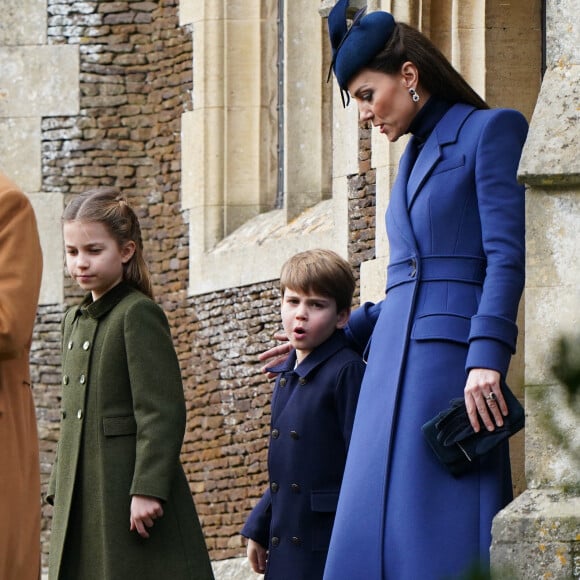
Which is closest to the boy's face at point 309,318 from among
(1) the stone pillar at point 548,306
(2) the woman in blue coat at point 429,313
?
(2) the woman in blue coat at point 429,313

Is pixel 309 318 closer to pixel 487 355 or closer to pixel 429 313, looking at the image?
pixel 429 313

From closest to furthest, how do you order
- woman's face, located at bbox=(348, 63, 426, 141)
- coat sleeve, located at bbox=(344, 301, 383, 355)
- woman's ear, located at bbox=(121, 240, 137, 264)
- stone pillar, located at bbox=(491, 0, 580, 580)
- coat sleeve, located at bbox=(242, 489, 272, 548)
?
stone pillar, located at bbox=(491, 0, 580, 580) → woman's face, located at bbox=(348, 63, 426, 141) → coat sleeve, located at bbox=(344, 301, 383, 355) → woman's ear, located at bbox=(121, 240, 137, 264) → coat sleeve, located at bbox=(242, 489, 272, 548)

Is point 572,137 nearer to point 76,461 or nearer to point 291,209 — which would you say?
point 76,461

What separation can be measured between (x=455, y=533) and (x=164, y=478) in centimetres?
105

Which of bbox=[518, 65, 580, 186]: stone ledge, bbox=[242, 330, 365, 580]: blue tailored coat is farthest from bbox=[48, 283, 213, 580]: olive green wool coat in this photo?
bbox=[518, 65, 580, 186]: stone ledge

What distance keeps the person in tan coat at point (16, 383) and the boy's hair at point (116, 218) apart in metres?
0.46

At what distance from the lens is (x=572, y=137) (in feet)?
15.5

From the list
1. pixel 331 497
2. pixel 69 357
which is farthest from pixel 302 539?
pixel 69 357

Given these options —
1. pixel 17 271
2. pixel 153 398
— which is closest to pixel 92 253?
pixel 153 398

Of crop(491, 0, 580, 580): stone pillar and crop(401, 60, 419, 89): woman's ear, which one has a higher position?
crop(401, 60, 419, 89): woman's ear

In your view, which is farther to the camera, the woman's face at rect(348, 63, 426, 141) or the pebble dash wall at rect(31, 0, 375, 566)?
the pebble dash wall at rect(31, 0, 375, 566)

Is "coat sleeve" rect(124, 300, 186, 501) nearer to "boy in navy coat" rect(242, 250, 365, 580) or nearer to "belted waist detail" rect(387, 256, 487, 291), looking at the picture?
"boy in navy coat" rect(242, 250, 365, 580)

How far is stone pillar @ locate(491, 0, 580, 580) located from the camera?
4500 mm

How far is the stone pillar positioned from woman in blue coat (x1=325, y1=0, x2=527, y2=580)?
0.19ft
